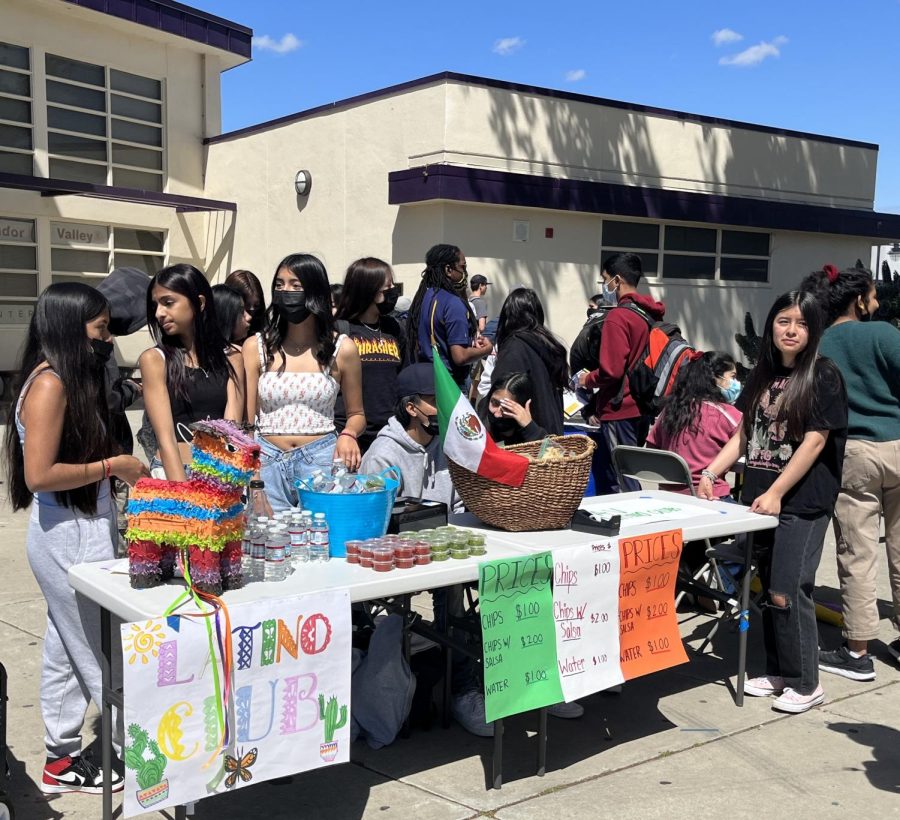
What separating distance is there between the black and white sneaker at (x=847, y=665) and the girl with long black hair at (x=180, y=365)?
3.16 meters

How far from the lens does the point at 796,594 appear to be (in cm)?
430

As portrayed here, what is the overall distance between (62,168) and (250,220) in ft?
9.74

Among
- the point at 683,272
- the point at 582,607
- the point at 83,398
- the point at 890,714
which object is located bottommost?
the point at 890,714

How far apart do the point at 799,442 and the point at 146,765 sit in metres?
2.95

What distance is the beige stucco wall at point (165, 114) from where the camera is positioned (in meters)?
14.9

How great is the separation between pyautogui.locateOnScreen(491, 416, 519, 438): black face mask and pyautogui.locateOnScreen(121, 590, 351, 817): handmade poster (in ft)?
5.39

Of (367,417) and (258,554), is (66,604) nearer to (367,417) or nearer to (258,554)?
(258,554)

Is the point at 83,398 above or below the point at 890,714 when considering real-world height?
above

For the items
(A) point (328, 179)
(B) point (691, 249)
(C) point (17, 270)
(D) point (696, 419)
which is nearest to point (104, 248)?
(C) point (17, 270)

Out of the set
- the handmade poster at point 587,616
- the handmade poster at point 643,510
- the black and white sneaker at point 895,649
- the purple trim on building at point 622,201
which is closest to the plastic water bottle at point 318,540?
the handmade poster at point 587,616

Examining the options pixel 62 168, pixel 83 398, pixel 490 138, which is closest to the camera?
pixel 83 398

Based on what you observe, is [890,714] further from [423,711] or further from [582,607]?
[423,711]

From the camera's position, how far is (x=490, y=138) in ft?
42.5

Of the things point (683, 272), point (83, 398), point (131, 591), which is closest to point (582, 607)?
point (131, 591)
